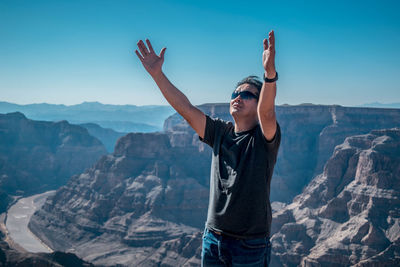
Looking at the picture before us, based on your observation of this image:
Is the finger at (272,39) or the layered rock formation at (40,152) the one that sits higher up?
the finger at (272,39)

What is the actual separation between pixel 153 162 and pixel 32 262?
42719 millimetres

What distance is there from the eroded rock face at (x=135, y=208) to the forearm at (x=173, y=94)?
140ft

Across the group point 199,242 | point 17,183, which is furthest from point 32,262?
point 17,183

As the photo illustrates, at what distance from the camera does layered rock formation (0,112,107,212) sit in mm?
93188

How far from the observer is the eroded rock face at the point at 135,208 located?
51531 millimetres

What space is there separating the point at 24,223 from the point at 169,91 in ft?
240

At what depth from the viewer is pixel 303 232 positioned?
4666 cm

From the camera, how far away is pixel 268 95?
133 inches

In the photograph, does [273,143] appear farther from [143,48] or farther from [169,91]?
[143,48]

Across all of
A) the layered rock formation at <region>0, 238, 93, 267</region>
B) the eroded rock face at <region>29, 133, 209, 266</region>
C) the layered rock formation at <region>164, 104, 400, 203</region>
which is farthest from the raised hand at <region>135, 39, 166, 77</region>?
the layered rock formation at <region>164, 104, 400, 203</region>

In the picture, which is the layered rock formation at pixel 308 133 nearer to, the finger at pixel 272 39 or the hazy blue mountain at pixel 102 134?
the finger at pixel 272 39

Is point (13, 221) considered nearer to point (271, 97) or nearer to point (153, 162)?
point (153, 162)

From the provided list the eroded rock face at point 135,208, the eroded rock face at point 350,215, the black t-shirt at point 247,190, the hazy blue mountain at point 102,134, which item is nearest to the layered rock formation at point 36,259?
the eroded rock face at point 135,208

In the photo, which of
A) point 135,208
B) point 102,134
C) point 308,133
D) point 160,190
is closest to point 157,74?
point 135,208
